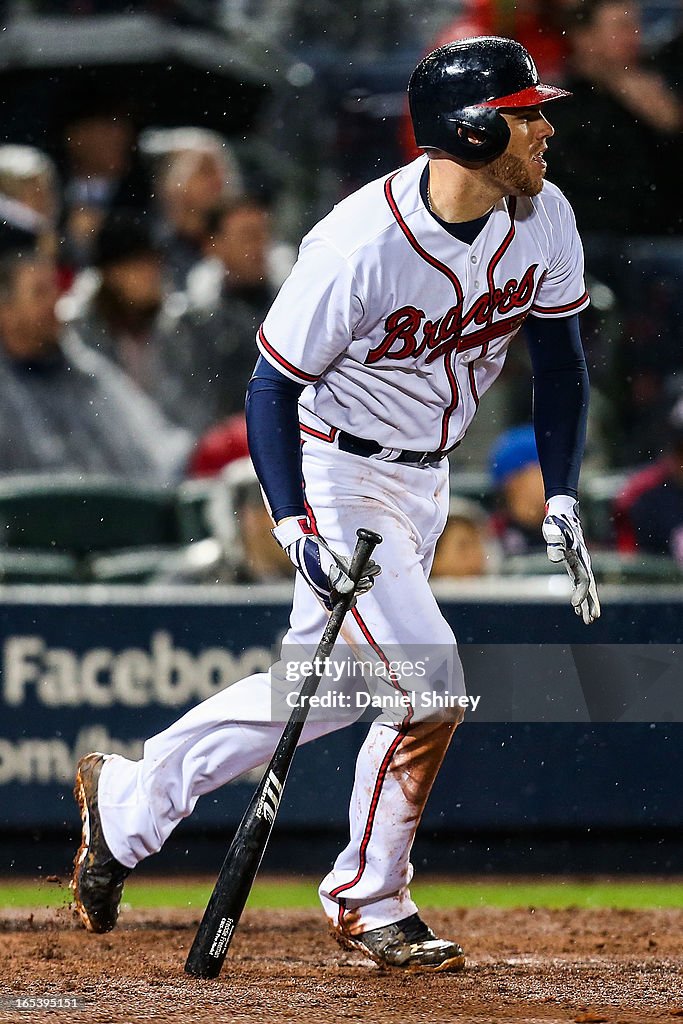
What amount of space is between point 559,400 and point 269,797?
108 centimetres

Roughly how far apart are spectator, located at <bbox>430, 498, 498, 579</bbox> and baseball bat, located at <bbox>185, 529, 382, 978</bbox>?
1671 mm

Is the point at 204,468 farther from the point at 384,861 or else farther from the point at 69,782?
the point at 384,861

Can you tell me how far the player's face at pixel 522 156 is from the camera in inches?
110

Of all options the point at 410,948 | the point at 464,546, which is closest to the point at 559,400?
the point at 410,948

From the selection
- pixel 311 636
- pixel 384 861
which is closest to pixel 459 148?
pixel 311 636

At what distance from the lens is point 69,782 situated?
4.24 m

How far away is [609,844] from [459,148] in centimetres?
237

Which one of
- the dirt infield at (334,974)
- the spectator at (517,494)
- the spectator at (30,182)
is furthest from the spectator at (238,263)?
the dirt infield at (334,974)

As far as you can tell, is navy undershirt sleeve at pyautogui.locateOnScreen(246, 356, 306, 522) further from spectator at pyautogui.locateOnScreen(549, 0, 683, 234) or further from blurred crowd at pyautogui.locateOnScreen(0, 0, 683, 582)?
spectator at pyautogui.locateOnScreen(549, 0, 683, 234)

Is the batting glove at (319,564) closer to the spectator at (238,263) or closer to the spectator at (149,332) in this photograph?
the spectator at (238,263)

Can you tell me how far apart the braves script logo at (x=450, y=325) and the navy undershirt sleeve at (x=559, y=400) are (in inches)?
6.2

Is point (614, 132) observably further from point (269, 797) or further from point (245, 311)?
point (269, 797)

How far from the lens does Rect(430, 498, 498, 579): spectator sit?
4434 millimetres

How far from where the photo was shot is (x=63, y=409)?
16.1ft
